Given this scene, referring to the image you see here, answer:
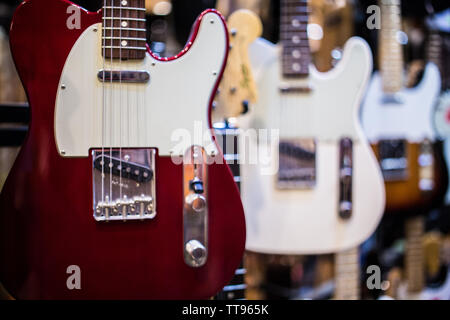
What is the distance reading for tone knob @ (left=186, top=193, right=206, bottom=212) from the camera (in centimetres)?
80

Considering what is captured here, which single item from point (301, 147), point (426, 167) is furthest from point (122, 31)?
point (426, 167)

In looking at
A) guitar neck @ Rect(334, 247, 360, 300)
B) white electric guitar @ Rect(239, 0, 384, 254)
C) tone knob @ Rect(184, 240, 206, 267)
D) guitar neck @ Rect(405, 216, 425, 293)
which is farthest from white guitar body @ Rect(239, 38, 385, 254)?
guitar neck @ Rect(405, 216, 425, 293)

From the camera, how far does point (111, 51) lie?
31.0 inches

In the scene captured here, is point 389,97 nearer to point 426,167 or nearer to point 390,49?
point 390,49

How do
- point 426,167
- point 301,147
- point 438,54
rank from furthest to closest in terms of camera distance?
point 438,54, point 426,167, point 301,147

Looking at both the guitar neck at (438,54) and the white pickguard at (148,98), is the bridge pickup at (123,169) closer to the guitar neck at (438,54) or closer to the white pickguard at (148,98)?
the white pickguard at (148,98)

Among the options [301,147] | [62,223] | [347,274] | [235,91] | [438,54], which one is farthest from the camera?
[438,54]

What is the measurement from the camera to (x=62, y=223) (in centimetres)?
76

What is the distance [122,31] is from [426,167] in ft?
3.47

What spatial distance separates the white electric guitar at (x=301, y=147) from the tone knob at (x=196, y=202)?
243 millimetres

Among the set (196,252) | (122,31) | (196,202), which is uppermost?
(122,31)
